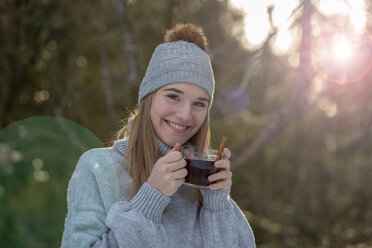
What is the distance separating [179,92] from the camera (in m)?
2.25

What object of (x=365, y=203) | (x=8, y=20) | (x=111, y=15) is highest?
(x=111, y=15)

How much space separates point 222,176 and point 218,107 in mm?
2951

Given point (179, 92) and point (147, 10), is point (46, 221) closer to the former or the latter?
point (147, 10)

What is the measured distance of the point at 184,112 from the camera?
86.8 inches

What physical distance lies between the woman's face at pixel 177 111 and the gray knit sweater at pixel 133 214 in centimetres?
9

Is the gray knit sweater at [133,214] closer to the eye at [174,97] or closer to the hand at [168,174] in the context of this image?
the hand at [168,174]

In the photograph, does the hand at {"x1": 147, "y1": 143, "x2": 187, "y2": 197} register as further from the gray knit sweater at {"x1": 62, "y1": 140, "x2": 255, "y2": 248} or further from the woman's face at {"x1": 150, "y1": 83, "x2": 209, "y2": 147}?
the woman's face at {"x1": 150, "y1": 83, "x2": 209, "y2": 147}

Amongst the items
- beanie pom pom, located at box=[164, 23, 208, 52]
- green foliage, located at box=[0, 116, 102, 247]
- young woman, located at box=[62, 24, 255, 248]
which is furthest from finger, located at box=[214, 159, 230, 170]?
green foliage, located at box=[0, 116, 102, 247]

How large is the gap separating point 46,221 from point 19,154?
6.30 ft

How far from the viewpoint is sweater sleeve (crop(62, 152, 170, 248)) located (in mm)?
1888

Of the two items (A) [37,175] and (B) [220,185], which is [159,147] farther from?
(A) [37,175]

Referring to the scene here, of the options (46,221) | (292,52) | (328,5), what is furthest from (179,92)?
(292,52)

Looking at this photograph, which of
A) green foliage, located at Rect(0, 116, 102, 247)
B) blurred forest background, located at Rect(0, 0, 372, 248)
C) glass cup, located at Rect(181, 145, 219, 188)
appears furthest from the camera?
green foliage, located at Rect(0, 116, 102, 247)

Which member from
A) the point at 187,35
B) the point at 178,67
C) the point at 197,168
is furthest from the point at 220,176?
the point at 187,35
